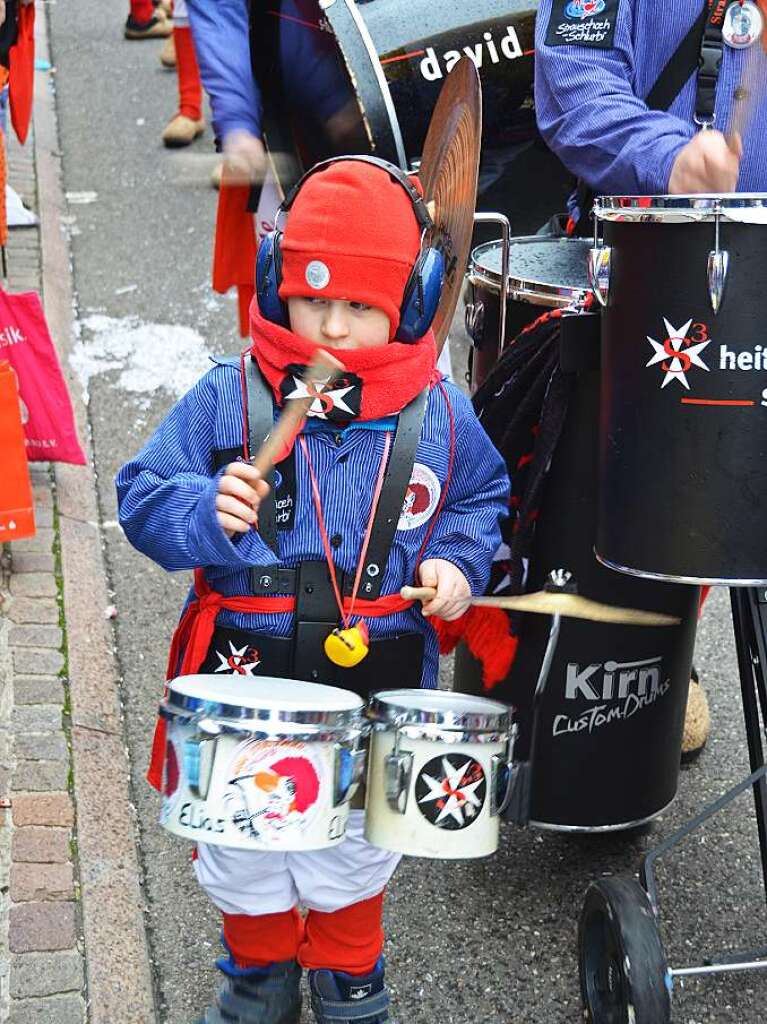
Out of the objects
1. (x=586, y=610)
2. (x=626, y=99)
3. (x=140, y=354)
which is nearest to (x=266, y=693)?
(x=586, y=610)

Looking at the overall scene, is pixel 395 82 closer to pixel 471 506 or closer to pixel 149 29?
pixel 471 506

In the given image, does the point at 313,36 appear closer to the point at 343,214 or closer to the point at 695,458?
the point at 343,214

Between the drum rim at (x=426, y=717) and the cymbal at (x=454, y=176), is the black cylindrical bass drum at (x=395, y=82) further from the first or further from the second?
the drum rim at (x=426, y=717)

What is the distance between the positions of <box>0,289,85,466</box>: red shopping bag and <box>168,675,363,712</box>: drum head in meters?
2.19

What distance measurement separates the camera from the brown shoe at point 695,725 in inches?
136

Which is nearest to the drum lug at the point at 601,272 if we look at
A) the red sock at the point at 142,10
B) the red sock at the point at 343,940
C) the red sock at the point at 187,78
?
the red sock at the point at 343,940

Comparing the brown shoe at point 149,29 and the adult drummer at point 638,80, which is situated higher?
the brown shoe at point 149,29

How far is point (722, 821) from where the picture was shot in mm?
3303

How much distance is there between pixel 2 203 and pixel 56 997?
328 centimetres

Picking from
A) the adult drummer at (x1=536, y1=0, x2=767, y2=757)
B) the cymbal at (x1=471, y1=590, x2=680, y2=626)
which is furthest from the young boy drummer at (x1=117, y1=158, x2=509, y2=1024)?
the adult drummer at (x1=536, y1=0, x2=767, y2=757)

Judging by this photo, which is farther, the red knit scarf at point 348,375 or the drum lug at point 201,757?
the red knit scarf at point 348,375

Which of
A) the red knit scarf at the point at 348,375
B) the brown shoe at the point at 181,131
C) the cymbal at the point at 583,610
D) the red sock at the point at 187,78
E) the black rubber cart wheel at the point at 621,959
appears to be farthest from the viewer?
the brown shoe at the point at 181,131

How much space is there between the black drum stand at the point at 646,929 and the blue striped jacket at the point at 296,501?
1.69ft

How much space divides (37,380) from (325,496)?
7.03ft
